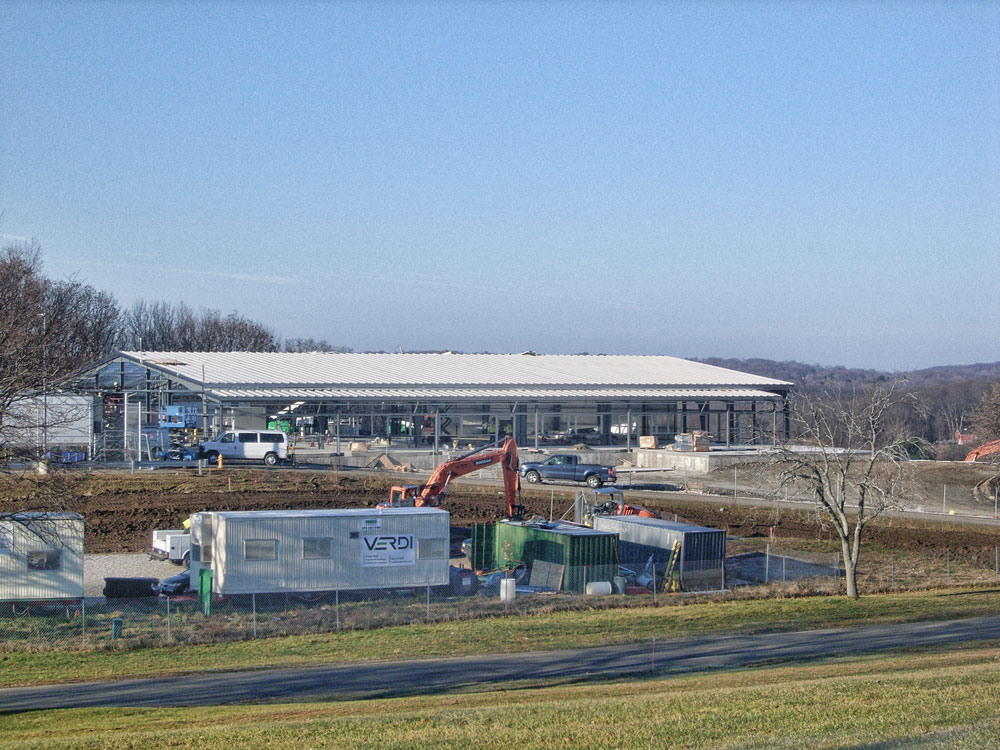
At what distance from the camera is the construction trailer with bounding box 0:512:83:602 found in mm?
24484

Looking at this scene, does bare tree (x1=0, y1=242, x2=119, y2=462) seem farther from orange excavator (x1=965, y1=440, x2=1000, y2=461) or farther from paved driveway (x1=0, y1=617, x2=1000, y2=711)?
orange excavator (x1=965, y1=440, x2=1000, y2=461)

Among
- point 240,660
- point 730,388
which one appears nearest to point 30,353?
point 240,660

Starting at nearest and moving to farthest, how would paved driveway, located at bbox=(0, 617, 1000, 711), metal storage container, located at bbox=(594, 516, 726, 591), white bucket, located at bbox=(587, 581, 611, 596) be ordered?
paved driveway, located at bbox=(0, 617, 1000, 711) → white bucket, located at bbox=(587, 581, 611, 596) → metal storage container, located at bbox=(594, 516, 726, 591)

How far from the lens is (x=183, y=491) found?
159 feet

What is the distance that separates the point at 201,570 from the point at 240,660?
6510 mm

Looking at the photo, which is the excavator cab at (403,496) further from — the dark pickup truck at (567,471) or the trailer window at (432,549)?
the dark pickup truck at (567,471)

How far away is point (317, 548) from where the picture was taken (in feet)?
87.0

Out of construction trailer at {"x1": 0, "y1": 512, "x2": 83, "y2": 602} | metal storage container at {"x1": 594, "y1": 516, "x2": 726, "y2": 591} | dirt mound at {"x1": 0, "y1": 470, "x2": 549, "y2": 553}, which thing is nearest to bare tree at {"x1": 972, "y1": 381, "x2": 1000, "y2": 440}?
dirt mound at {"x1": 0, "y1": 470, "x2": 549, "y2": 553}

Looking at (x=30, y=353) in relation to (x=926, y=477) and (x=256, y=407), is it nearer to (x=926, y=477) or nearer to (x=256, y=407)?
(x=256, y=407)

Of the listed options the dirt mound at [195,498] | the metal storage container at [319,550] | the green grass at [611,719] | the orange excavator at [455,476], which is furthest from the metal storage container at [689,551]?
the green grass at [611,719]

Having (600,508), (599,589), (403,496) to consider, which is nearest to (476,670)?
(599,589)

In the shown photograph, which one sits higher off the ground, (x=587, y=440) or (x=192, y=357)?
(x=192, y=357)

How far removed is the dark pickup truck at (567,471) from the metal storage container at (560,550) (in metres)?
21.5

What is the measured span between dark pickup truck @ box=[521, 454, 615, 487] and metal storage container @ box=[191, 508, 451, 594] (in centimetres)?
2534
